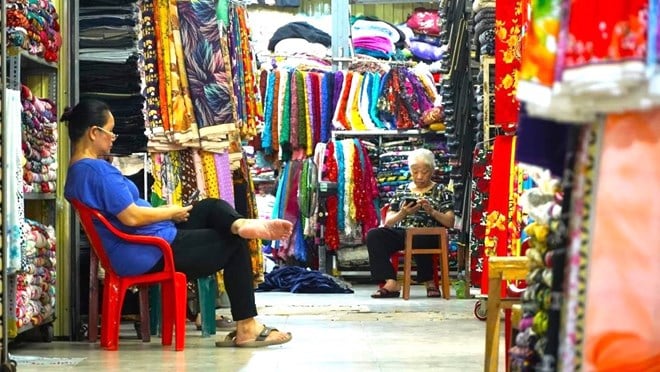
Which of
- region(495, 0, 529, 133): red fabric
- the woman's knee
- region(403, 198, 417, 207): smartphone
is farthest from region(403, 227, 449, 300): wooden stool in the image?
region(495, 0, 529, 133): red fabric

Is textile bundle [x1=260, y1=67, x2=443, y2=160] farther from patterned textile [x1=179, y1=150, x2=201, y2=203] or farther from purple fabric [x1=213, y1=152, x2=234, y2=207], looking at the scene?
patterned textile [x1=179, y1=150, x2=201, y2=203]

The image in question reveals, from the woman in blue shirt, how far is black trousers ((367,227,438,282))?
3949mm

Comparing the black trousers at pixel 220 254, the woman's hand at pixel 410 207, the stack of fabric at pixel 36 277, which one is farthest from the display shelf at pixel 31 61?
the woman's hand at pixel 410 207

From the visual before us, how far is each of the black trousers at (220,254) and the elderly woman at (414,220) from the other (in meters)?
3.83

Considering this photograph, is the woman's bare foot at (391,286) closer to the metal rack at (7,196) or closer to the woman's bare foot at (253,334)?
the woman's bare foot at (253,334)

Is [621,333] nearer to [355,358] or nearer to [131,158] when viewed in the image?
[355,358]

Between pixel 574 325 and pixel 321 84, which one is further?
pixel 321 84

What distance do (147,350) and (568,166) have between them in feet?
13.1

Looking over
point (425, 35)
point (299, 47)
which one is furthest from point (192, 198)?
point (425, 35)

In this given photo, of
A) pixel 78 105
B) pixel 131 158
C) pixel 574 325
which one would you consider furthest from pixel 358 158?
pixel 574 325

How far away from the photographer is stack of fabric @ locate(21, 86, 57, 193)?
5.77 m

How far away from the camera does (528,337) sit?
2691 mm

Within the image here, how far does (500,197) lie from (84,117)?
2.06 metres

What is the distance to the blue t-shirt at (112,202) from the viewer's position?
19.2 feet
